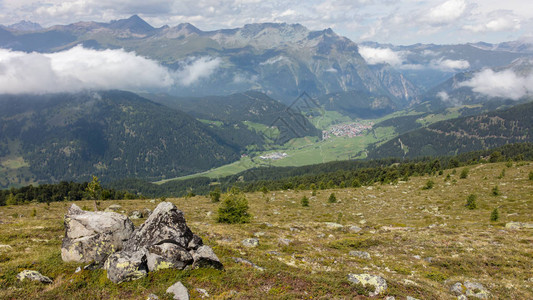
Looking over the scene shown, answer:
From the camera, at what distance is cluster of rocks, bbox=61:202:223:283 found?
19.6m

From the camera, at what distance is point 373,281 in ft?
63.8

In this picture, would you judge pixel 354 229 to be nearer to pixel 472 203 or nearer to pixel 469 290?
pixel 469 290

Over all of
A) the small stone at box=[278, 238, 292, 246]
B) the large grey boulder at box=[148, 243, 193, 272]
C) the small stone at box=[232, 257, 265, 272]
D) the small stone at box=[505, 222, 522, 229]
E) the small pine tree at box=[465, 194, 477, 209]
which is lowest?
the small pine tree at box=[465, 194, 477, 209]

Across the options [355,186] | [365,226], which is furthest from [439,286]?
[355,186]

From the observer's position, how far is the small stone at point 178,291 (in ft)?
55.9

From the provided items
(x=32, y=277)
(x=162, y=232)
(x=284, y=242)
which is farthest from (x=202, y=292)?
(x=284, y=242)

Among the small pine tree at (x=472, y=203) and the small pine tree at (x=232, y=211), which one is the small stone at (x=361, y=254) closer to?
the small pine tree at (x=232, y=211)

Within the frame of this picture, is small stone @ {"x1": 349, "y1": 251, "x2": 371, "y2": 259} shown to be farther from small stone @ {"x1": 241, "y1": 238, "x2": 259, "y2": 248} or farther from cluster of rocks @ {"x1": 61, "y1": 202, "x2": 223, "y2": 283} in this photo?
cluster of rocks @ {"x1": 61, "y1": 202, "x2": 223, "y2": 283}

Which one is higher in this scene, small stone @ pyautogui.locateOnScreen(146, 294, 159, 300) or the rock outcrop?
the rock outcrop

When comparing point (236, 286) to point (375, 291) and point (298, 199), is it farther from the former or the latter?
point (298, 199)

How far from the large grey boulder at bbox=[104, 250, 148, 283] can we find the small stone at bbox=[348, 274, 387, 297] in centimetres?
1628

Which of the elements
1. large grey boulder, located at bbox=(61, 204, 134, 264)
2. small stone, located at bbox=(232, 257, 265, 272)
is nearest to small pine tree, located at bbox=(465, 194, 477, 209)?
small stone, located at bbox=(232, 257, 265, 272)

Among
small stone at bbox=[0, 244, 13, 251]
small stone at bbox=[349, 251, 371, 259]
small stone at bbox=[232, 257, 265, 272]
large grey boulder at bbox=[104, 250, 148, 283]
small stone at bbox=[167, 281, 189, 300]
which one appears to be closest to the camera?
small stone at bbox=[167, 281, 189, 300]

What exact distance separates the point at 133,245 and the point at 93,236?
140 inches
